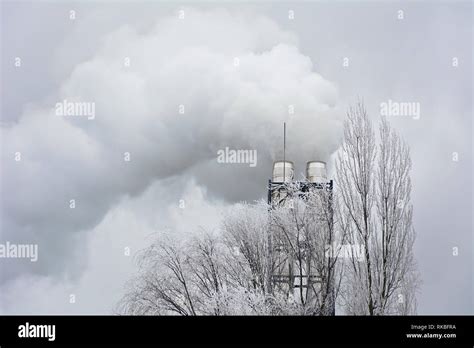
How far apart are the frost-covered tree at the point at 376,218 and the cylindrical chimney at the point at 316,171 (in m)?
1.14

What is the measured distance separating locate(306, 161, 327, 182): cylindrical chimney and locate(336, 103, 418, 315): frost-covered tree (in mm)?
1137

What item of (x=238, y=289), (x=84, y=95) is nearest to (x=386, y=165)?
(x=238, y=289)

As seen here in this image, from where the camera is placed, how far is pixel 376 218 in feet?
58.7

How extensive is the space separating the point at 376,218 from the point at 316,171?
2634 millimetres

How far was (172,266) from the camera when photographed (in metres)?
19.1

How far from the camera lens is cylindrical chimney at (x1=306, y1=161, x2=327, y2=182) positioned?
64.8ft

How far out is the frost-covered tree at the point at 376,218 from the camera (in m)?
17.3

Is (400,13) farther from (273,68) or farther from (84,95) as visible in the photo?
(84,95)
